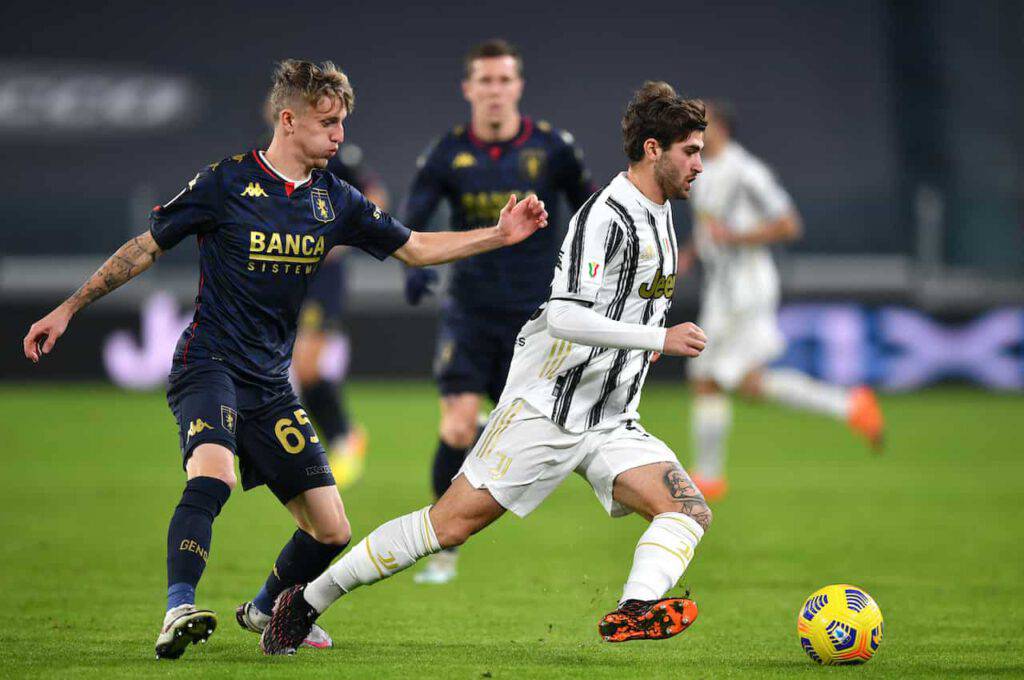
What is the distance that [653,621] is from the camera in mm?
4785

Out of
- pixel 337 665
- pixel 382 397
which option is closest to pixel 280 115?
pixel 337 665

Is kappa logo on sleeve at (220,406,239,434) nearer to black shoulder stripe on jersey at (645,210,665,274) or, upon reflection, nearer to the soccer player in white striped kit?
the soccer player in white striped kit

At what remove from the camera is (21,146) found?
25.4 metres

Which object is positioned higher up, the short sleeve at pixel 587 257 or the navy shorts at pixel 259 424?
the short sleeve at pixel 587 257

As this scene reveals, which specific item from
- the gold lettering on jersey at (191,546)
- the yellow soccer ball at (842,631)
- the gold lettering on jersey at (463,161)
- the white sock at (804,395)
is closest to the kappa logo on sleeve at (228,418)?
the gold lettering on jersey at (191,546)

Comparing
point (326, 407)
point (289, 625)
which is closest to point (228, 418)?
point (289, 625)

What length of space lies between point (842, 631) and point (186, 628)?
2149mm

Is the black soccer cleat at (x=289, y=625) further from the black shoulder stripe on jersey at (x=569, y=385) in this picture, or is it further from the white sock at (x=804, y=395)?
the white sock at (x=804, y=395)

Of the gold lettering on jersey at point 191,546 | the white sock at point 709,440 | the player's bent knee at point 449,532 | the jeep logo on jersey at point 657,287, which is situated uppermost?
the jeep logo on jersey at point 657,287

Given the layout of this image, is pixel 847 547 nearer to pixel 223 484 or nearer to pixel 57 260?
pixel 223 484

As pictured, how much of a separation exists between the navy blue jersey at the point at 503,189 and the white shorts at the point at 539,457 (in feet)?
6.85

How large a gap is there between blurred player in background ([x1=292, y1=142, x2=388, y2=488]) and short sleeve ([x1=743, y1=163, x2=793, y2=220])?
2585 millimetres

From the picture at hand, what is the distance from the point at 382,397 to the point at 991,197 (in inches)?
314

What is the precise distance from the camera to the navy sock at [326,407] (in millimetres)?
11328
